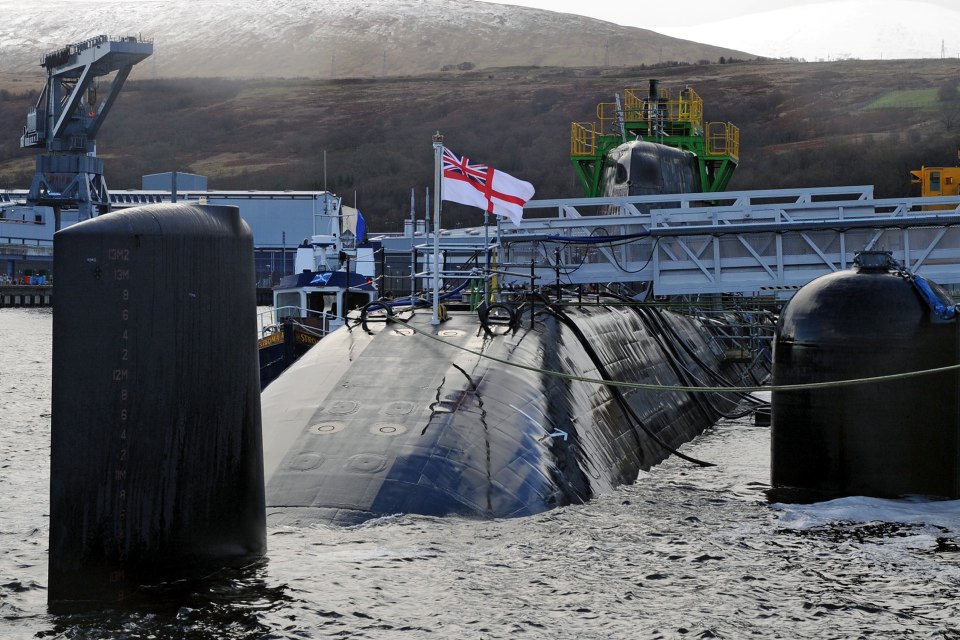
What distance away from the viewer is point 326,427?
1323cm

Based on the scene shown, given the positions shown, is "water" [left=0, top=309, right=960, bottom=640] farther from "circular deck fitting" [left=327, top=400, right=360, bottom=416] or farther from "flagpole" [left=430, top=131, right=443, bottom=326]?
"flagpole" [left=430, top=131, right=443, bottom=326]

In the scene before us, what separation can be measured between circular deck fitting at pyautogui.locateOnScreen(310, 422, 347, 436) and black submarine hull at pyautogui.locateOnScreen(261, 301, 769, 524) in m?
0.02

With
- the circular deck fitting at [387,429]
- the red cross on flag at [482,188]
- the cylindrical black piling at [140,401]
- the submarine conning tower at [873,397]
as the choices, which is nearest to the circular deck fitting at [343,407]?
the circular deck fitting at [387,429]

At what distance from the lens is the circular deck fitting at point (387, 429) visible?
1300 cm

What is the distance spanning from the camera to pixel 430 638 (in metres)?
9.02

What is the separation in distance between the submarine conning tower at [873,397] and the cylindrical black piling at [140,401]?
8.29m

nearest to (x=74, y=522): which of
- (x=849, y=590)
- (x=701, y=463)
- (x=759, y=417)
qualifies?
(x=849, y=590)

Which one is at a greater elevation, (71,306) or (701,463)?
(71,306)

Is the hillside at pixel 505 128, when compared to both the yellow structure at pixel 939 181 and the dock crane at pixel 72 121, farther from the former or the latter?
the dock crane at pixel 72 121

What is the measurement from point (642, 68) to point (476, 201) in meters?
178

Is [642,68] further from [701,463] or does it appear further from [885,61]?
[701,463]

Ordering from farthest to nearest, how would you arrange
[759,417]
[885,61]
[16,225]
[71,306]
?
[885,61] → [16,225] → [759,417] → [71,306]

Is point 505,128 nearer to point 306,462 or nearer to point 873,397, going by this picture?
point 873,397

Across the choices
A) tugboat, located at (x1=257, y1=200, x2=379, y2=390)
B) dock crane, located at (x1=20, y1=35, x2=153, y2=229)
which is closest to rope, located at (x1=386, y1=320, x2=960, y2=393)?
tugboat, located at (x1=257, y1=200, x2=379, y2=390)
